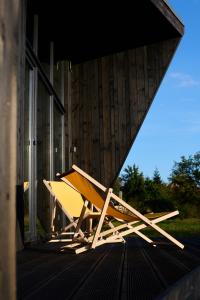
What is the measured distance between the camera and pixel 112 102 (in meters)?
7.53

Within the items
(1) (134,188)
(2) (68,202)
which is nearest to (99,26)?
(2) (68,202)

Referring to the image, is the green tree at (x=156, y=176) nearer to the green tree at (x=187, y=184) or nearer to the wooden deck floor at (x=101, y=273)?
the green tree at (x=187, y=184)

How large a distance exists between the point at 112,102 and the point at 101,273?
5187 millimetres

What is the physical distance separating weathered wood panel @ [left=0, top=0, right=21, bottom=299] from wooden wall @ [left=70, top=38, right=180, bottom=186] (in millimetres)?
6259

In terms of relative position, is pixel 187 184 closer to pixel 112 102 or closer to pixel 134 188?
pixel 134 188

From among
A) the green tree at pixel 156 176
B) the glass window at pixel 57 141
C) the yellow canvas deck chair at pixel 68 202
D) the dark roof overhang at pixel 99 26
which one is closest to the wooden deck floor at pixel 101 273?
the yellow canvas deck chair at pixel 68 202

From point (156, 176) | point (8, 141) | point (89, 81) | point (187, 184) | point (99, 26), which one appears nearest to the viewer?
point (8, 141)

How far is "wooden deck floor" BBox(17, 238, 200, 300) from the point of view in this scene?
6.39 feet

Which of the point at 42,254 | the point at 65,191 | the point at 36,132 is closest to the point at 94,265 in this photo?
the point at 42,254

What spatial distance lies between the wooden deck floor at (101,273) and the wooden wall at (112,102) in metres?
3.61

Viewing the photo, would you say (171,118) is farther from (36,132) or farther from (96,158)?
(36,132)

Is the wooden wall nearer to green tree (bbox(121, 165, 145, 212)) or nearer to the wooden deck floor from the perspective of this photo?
the wooden deck floor

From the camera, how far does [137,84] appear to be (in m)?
7.40

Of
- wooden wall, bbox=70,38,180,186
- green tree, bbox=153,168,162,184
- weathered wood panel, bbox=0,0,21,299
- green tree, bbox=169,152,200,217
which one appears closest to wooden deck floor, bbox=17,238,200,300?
weathered wood panel, bbox=0,0,21,299
